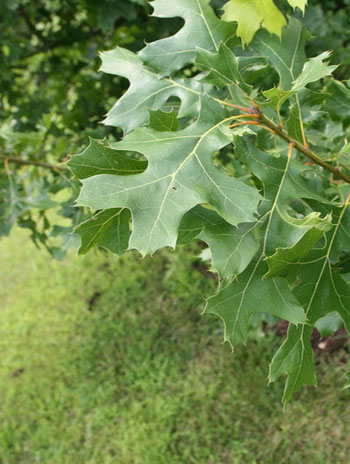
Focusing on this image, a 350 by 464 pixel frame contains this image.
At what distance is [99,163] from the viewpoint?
1.32m

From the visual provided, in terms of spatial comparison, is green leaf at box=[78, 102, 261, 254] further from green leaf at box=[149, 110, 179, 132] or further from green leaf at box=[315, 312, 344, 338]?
green leaf at box=[315, 312, 344, 338]

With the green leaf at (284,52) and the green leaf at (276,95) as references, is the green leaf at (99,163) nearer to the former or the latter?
the green leaf at (276,95)

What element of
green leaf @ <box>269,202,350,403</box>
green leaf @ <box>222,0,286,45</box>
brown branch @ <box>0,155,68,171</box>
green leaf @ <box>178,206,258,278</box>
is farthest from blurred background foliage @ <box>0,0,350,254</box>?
green leaf @ <box>269,202,350,403</box>

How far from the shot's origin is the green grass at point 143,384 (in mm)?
3336

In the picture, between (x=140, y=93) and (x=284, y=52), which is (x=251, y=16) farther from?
(x=140, y=93)

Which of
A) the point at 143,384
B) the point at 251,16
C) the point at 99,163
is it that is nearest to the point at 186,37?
the point at 251,16

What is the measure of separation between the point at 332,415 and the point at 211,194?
2498 millimetres

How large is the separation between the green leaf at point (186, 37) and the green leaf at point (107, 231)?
481 mm

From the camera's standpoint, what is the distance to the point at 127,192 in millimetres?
1219

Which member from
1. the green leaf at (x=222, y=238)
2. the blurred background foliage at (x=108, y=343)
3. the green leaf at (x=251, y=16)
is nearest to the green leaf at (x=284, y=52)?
the green leaf at (x=251, y=16)

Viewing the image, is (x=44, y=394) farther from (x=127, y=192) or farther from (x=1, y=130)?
(x=127, y=192)

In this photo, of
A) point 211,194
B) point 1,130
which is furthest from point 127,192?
point 1,130

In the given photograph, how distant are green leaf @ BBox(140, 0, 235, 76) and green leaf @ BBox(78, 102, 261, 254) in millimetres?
323

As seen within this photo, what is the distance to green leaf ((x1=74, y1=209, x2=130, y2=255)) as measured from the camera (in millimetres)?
1368
